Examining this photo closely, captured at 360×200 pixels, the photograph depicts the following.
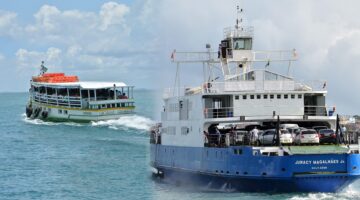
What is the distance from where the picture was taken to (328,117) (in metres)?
44.6

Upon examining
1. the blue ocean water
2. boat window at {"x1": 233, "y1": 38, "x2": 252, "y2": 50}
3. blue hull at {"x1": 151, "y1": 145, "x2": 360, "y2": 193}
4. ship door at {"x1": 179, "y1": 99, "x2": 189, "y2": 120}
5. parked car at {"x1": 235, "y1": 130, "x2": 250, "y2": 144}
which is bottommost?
the blue ocean water

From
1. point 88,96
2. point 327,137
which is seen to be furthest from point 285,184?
point 88,96

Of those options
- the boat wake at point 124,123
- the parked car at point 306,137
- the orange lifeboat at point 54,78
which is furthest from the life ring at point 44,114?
the parked car at point 306,137

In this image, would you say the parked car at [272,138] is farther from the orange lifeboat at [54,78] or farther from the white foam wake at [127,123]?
the orange lifeboat at [54,78]

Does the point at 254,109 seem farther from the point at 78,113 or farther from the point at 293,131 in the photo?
the point at 78,113

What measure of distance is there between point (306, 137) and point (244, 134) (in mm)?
3476

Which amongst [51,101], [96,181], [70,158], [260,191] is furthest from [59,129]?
[260,191]

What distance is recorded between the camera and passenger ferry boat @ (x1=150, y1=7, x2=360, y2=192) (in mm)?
39438

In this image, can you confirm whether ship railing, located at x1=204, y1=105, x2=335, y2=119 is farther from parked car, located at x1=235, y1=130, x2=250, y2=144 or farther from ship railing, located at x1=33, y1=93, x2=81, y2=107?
ship railing, located at x1=33, y1=93, x2=81, y2=107

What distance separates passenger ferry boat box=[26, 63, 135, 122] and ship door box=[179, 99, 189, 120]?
209 ft

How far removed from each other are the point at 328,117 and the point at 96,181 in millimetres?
18067

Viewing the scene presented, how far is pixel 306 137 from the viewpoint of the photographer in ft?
134

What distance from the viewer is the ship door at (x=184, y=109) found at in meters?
48.1

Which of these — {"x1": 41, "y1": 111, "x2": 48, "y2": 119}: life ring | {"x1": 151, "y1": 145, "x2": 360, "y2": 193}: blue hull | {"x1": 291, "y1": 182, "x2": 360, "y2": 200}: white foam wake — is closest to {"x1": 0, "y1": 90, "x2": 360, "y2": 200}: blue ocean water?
{"x1": 291, "y1": 182, "x2": 360, "y2": 200}: white foam wake
